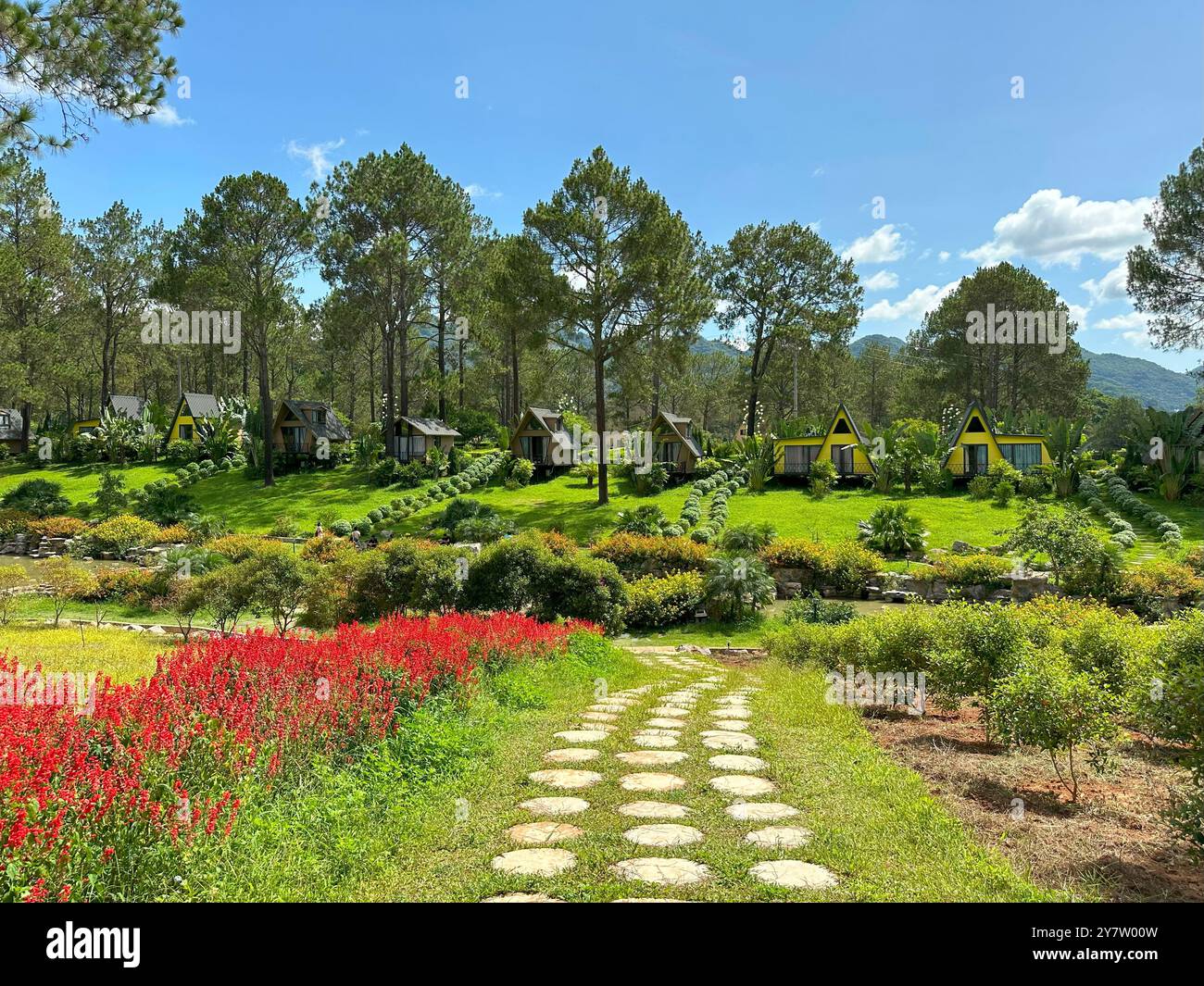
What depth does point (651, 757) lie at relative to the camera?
5.34m

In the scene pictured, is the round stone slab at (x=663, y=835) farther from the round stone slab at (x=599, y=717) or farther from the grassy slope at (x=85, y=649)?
the grassy slope at (x=85, y=649)

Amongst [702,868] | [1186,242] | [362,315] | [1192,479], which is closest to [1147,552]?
[1192,479]

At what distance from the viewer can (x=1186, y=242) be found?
1219 inches

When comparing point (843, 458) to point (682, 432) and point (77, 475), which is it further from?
point (77, 475)

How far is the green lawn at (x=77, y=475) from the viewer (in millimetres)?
36844

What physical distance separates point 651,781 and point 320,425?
4241 centimetres

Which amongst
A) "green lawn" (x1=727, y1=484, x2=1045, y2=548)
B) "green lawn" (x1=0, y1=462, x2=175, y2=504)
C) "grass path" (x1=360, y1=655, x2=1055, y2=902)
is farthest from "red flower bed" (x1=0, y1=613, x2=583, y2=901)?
"green lawn" (x1=0, y1=462, x2=175, y2=504)

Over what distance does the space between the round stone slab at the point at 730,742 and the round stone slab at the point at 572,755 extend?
889 millimetres

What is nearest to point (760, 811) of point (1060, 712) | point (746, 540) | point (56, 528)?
point (1060, 712)

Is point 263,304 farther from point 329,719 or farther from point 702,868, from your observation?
point 702,868

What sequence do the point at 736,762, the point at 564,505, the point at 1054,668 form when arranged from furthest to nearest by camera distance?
the point at 564,505, the point at 736,762, the point at 1054,668

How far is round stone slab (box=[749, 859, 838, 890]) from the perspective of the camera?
3286 mm
